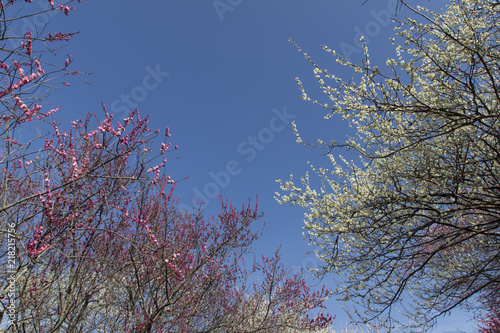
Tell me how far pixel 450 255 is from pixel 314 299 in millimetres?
4458

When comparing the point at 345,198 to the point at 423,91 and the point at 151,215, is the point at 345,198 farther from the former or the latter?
the point at 151,215

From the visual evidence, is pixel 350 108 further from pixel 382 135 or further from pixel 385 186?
pixel 385 186

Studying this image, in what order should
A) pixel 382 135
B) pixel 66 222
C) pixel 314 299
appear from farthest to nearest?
pixel 314 299 < pixel 382 135 < pixel 66 222

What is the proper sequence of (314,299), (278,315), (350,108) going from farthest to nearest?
(314,299), (278,315), (350,108)

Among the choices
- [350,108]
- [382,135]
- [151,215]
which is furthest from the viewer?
[151,215]

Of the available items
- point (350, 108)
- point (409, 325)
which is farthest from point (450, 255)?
point (350, 108)

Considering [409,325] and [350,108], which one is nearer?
[350,108]

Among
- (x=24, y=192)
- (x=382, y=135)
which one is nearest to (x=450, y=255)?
(x=382, y=135)

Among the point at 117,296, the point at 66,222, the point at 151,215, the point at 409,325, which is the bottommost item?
the point at 409,325

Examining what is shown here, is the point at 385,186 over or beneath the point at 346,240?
over

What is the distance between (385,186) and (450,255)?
255 cm

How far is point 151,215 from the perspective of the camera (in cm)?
605

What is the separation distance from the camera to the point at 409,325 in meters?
5.65

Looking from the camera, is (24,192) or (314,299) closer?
(24,192)
